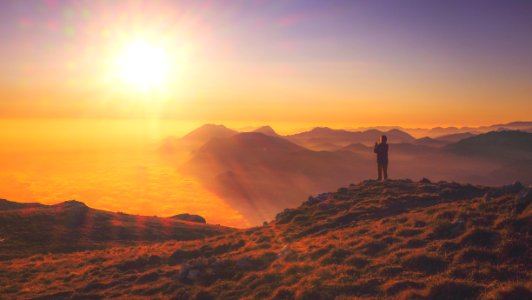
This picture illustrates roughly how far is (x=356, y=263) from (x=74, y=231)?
69.4 metres

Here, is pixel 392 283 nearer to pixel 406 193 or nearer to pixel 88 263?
pixel 406 193

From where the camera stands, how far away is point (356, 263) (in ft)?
61.7

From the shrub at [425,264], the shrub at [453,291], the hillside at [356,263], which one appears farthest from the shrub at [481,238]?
the shrub at [453,291]

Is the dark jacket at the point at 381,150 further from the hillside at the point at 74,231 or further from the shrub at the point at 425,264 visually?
the hillside at the point at 74,231

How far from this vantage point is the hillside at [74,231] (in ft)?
194

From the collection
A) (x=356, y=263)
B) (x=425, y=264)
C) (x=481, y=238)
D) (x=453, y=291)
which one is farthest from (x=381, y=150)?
(x=453, y=291)

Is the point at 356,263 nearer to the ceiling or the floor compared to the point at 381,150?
nearer to the floor

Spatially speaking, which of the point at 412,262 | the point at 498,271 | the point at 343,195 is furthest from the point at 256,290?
the point at 343,195

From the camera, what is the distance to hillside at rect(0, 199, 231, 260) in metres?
59.2

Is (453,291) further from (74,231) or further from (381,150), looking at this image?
(74,231)

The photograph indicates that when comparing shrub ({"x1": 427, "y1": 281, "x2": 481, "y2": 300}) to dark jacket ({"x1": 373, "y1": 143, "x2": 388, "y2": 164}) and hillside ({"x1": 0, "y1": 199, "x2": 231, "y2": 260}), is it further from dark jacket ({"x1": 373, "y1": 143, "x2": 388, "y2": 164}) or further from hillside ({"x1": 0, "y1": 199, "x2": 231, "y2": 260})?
hillside ({"x1": 0, "y1": 199, "x2": 231, "y2": 260})

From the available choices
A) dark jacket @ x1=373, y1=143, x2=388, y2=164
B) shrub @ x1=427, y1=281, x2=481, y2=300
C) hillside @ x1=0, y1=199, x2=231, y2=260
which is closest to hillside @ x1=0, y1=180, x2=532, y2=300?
shrub @ x1=427, y1=281, x2=481, y2=300

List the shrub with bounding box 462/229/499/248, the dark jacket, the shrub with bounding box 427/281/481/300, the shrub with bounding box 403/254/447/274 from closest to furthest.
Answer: the shrub with bounding box 427/281/481/300, the shrub with bounding box 403/254/447/274, the shrub with bounding box 462/229/499/248, the dark jacket

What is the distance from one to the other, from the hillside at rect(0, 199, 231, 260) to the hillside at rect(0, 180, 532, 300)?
25.2 m
